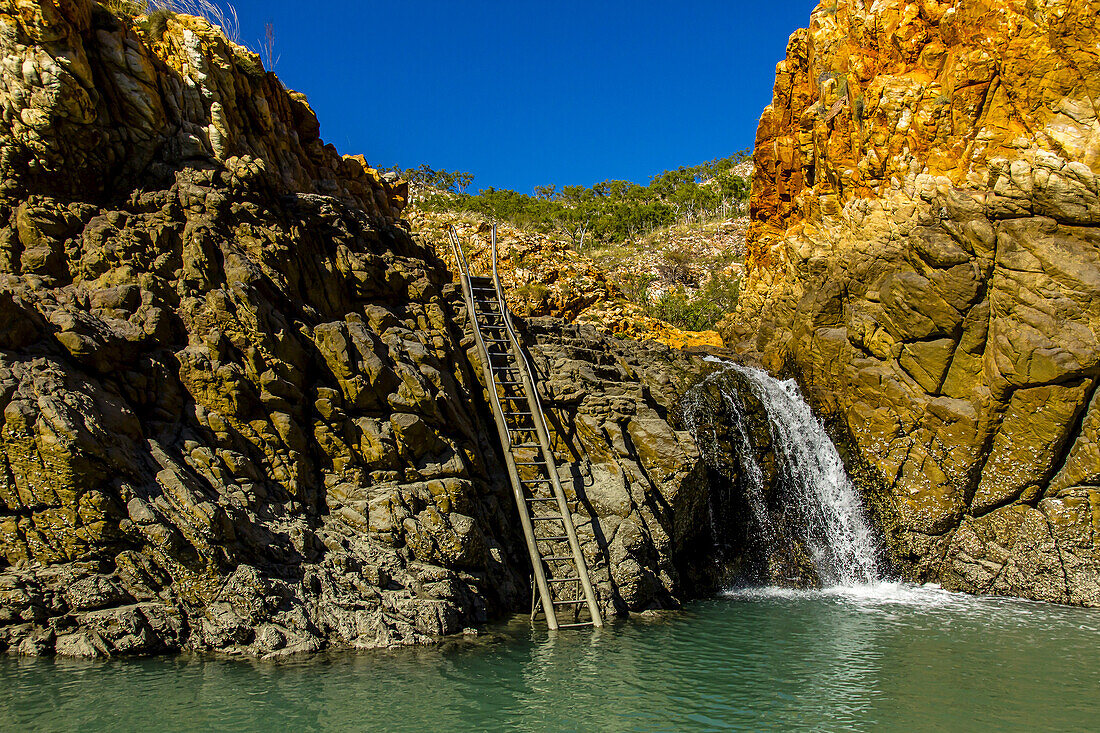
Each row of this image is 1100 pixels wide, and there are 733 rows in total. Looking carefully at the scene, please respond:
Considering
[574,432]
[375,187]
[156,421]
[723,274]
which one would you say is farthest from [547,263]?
[723,274]

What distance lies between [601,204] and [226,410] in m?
73.8

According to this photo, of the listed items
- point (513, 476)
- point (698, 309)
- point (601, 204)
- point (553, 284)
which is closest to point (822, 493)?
point (513, 476)

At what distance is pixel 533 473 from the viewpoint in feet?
51.9

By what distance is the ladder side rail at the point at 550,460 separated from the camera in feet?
44.1

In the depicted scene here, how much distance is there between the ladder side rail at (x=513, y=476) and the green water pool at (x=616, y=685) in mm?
616

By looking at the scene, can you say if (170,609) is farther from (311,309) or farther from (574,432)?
(574,432)

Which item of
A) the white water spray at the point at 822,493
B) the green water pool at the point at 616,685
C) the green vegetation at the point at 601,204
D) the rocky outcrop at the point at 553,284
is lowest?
the green water pool at the point at 616,685

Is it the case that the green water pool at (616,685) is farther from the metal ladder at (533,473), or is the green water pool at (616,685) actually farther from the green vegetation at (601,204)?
the green vegetation at (601,204)

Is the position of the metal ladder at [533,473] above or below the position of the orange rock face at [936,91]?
below

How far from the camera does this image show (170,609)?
10.9 meters

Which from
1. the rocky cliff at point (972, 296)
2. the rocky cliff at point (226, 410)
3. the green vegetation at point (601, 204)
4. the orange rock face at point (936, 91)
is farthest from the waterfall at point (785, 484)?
the green vegetation at point (601, 204)

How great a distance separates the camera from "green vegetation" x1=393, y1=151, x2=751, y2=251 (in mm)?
61156

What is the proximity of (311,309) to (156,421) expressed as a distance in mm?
Answer: 3710

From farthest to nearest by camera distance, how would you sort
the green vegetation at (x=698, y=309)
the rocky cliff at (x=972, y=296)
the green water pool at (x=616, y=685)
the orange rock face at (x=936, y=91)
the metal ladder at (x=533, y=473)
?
the green vegetation at (x=698, y=309) < the orange rock face at (x=936, y=91) < the rocky cliff at (x=972, y=296) < the metal ladder at (x=533, y=473) < the green water pool at (x=616, y=685)
